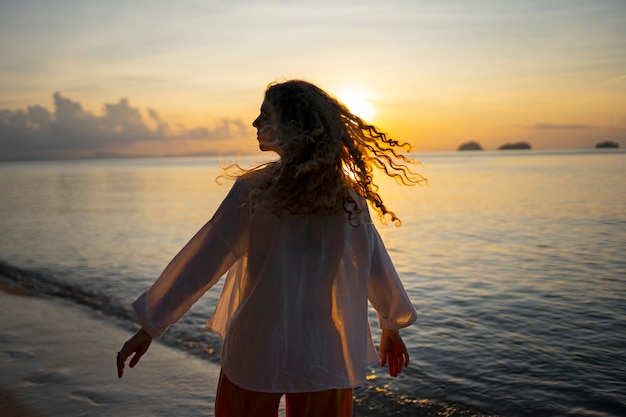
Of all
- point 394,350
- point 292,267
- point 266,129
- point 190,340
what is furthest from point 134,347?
point 190,340

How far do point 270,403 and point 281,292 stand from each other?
425mm

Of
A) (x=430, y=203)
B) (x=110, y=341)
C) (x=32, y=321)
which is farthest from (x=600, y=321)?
(x=430, y=203)

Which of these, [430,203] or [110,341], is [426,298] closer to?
[110,341]

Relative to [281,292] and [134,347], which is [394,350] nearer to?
[281,292]

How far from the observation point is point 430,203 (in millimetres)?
26969

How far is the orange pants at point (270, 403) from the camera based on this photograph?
221 centimetres

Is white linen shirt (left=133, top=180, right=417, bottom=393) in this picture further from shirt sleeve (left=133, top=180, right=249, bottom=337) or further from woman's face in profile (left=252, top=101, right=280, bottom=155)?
woman's face in profile (left=252, top=101, right=280, bottom=155)

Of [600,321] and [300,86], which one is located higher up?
[300,86]

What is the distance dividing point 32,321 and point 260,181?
637cm

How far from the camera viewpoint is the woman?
2137 mm

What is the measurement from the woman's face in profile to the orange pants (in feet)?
2.95

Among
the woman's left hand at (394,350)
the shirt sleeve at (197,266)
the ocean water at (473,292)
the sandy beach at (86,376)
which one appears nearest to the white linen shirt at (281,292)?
the shirt sleeve at (197,266)

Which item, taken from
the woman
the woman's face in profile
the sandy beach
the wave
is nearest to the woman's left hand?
the woman

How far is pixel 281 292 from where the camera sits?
217 cm
